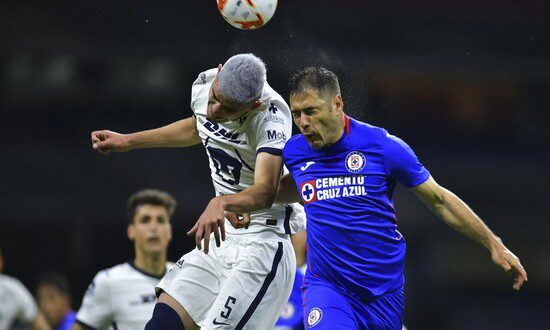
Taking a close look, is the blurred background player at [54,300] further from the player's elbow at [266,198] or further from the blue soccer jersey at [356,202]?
the player's elbow at [266,198]

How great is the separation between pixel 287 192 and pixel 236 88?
0.79m

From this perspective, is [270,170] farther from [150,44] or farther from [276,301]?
[150,44]

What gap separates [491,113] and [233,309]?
35.8 ft

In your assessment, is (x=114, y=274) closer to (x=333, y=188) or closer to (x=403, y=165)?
(x=333, y=188)

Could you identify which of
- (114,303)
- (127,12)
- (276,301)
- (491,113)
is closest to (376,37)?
(491,113)

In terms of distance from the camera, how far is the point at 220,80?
5.13 metres

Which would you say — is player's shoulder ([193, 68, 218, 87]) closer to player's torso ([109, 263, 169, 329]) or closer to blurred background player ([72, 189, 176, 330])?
blurred background player ([72, 189, 176, 330])

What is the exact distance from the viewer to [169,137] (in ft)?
19.5

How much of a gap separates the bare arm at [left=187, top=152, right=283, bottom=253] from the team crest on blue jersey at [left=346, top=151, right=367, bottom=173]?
0.37 metres

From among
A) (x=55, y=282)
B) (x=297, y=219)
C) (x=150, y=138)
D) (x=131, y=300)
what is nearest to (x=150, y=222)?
(x=131, y=300)

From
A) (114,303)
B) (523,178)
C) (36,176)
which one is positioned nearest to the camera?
(114,303)

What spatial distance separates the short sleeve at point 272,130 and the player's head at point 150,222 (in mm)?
2552

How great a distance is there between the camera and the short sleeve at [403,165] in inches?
206

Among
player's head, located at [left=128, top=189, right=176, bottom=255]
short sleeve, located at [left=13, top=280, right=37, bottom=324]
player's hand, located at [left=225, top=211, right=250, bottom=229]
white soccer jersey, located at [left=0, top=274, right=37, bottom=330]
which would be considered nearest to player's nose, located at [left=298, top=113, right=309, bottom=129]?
player's hand, located at [left=225, top=211, right=250, bottom=229]
